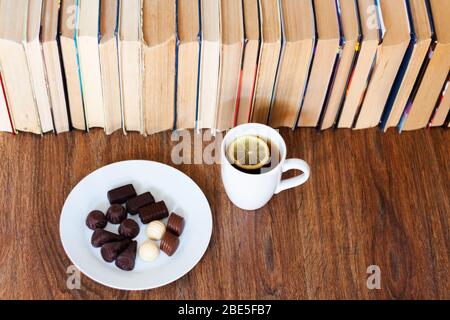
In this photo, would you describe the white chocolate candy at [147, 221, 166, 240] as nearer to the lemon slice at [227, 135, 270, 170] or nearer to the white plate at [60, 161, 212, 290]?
the white plate at [60, 161, 212, 290]

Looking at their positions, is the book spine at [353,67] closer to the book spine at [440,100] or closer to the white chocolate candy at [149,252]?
the book spine at [440,100]

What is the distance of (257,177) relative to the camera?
3.31 feet

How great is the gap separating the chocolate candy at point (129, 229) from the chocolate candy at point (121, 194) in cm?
4

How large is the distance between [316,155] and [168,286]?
0.34 m

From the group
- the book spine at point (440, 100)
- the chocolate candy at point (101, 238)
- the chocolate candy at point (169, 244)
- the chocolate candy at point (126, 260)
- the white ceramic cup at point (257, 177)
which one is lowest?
the chocolate candy at point (126, 260)

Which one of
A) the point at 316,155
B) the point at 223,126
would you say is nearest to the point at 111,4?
the point at 223,126

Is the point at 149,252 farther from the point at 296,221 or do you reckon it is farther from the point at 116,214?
the point at 296,221

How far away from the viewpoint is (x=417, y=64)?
1064 mm

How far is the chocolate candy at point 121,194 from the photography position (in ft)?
3.46

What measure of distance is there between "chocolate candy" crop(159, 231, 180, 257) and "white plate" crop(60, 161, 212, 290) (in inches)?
0.4

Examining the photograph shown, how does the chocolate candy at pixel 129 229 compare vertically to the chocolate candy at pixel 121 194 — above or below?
below

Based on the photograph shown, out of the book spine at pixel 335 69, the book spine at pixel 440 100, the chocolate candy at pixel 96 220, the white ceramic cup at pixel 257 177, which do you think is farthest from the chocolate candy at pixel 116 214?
the book spine at pixel 440 100

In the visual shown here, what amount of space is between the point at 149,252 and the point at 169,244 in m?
0.03

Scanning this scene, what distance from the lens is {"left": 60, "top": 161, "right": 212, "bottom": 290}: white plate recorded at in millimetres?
1001
